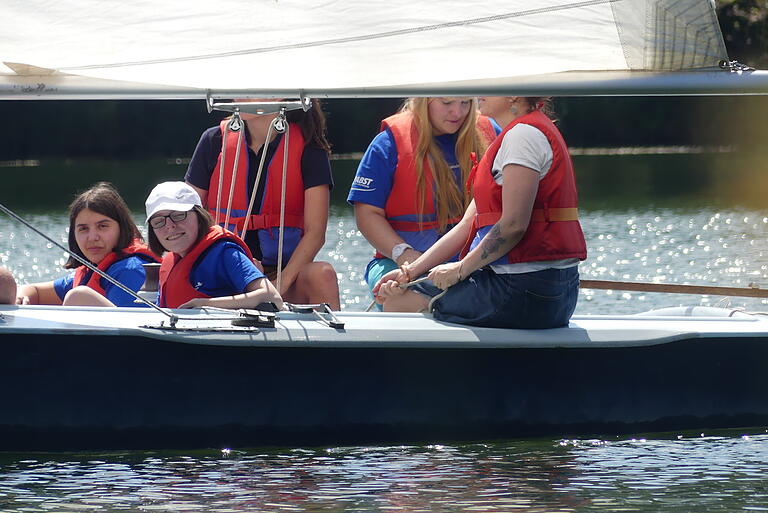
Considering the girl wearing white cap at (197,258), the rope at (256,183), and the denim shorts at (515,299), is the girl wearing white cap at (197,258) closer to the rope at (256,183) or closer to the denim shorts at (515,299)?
the rope at (256,183)

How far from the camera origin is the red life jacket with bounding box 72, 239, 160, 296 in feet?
17.4

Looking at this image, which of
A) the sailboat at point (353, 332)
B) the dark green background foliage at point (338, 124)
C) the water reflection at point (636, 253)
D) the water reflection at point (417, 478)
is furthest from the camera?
the dark green background foliage at point (338, 124)

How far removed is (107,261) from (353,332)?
3.73ft

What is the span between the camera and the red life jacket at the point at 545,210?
15.2 ft

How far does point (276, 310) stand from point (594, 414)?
1.14m

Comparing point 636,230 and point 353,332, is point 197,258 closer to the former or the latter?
point 353,332

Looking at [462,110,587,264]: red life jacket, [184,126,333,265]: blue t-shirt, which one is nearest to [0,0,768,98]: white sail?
[462,110,587,264]: red life jacket

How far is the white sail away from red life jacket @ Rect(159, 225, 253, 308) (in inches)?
19.5

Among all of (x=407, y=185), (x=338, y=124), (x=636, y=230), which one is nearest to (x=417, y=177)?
(x=407, y=185)

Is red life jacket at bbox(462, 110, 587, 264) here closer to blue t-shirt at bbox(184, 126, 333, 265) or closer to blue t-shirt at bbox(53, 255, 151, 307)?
blue t-shirt at bbox(184, 126, 333, 265)

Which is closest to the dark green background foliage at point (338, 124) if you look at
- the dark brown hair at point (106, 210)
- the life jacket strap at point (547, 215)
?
the dark brown hair at point (106, 210)

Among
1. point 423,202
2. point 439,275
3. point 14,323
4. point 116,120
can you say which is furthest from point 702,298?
point 116,120

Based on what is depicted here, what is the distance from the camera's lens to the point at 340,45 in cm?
495

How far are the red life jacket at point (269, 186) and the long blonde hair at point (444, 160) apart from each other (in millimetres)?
463
